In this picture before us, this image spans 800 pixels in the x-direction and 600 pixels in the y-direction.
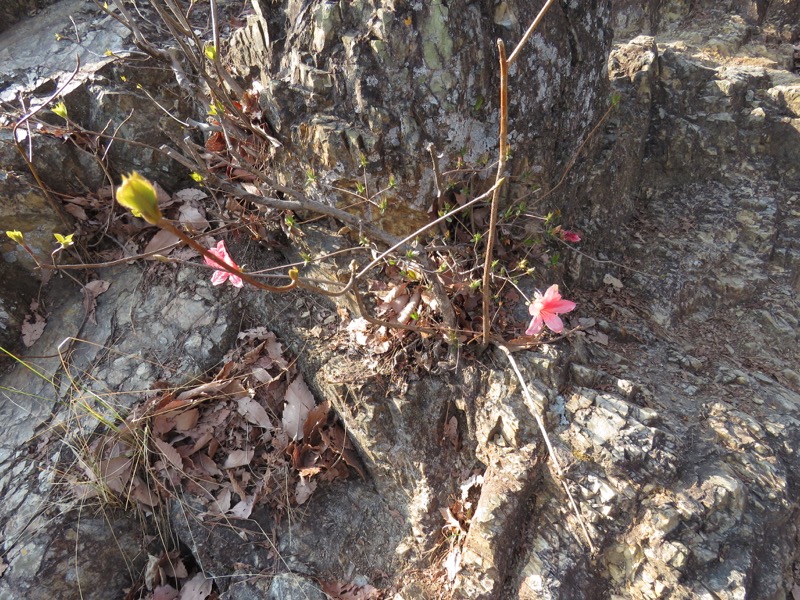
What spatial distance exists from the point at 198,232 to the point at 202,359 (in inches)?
28.0

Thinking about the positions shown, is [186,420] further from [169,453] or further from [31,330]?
[31,330]

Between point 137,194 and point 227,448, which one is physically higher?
point 137,194

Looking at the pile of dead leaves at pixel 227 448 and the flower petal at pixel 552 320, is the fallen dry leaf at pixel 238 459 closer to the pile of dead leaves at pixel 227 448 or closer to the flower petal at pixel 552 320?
the pile of dead leaves at pixel 227 448

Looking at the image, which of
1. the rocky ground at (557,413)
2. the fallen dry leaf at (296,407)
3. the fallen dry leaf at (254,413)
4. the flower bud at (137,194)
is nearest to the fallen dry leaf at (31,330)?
the rocky ground at (557,413)

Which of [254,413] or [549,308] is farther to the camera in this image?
[254,413]

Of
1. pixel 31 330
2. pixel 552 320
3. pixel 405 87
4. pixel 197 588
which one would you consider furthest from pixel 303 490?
pixel 405 87

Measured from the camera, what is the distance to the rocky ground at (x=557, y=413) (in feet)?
7.06

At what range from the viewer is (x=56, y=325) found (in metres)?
2.93

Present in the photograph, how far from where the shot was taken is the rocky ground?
2150 mm

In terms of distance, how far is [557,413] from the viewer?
2281mm

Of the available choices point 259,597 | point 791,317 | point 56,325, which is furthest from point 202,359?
point 791,317

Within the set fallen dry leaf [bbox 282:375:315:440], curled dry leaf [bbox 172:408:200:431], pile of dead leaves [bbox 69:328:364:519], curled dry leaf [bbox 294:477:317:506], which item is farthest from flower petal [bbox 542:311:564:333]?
curled dry leaf [bbox 172:408:200:431]

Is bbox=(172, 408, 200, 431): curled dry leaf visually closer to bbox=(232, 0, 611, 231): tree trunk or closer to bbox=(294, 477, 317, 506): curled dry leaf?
bbox=(294, 477, 317, 506): curled dry leaf

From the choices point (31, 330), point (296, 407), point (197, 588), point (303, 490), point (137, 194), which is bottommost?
point (197, 588)
